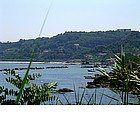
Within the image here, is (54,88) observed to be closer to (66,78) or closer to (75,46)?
(66,78)

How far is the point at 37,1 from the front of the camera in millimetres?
1828

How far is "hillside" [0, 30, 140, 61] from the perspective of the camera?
1823mm

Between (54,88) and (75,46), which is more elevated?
(75,46)

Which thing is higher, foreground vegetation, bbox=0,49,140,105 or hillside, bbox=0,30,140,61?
hillside, bbox=0,30,140,61

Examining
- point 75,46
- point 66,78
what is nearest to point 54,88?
point 66,78

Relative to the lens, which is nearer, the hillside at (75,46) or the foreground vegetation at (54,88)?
the foreground vegetation at (54,88)

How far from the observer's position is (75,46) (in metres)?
1.93

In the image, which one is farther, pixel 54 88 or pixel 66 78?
pixel 66 78

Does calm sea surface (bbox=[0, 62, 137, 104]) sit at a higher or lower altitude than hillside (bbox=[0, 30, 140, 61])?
lower

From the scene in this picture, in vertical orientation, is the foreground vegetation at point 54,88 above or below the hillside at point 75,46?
below

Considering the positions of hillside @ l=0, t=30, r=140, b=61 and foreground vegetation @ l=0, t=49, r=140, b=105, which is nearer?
foreground vegetation @ l=0, t=49, r=140, b=105

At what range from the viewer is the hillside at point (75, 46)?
1.82m
